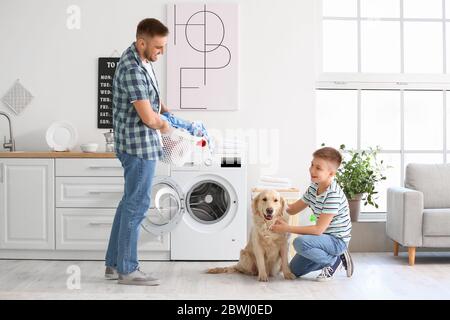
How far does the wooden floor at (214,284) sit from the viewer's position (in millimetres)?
3211

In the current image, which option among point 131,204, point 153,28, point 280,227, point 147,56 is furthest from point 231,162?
point 153,28

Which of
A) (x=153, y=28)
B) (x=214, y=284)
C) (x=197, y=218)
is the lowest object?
(x=214, y=284)

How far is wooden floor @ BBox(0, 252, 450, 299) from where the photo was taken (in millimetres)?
3211

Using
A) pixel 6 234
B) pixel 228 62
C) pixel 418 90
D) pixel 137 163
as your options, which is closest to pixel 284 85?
pixel 228 62

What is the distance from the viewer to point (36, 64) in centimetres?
484

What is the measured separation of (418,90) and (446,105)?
278 millimetres

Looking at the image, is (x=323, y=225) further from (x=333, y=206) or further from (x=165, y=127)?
(x=165, y=127)

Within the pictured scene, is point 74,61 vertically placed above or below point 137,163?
above

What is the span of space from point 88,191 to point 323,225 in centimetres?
175

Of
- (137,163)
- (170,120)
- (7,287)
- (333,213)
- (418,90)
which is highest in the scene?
(418,90)

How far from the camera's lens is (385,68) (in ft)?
16.7

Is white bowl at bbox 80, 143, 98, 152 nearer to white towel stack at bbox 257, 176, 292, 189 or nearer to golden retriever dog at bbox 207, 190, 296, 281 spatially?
white towel stack at bbox 257, 176, 292, 189

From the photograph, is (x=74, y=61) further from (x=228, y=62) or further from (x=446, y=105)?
(x=446, y=105)

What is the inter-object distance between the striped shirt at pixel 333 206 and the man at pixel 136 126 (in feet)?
3.06
